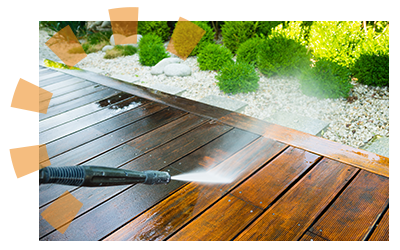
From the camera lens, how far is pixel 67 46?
6.09 meters

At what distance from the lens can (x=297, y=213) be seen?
1240mm

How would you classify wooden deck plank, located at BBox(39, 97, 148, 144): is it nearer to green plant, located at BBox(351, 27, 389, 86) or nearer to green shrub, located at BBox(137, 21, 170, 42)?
green plant, located at BBox(351, 27, 389, 86)

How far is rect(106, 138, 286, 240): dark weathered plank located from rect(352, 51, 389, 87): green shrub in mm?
2128

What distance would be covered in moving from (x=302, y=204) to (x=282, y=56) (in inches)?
102

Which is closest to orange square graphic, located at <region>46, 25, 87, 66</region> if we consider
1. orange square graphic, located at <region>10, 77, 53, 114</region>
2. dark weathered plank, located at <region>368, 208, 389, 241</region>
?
orange square graphic, located at <region>10, 77, 53, 114</region>

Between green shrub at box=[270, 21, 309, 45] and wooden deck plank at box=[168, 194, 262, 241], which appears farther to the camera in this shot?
green shrub at box=[270, 21, 309, 45]

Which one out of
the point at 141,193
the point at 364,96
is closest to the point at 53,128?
the point at 141,193

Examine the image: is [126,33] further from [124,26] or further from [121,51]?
[121,51]

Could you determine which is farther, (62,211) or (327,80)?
(327,80)

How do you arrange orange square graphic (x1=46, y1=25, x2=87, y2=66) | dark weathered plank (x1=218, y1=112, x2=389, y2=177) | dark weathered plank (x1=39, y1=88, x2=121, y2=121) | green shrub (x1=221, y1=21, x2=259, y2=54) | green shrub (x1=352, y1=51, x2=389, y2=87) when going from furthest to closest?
orange square graphic (x1=46, y1=25, x2=87, y2=66), green shrub (x1=221, y1=21, x2=259, y2=54), green shrub (x1=352, y1=51, x2=389, y2=87), dark weathered plank (x1=39, y1=88, x2=121, y2=121), dark weathered plank (x1=218, y1=112, x2=389, y2=177)

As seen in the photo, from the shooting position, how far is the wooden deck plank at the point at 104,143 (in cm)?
141

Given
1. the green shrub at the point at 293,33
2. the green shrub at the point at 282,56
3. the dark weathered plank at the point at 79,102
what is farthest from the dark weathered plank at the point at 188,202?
the green shrub at the point at 293,33

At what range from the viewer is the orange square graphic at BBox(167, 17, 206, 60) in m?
4.76

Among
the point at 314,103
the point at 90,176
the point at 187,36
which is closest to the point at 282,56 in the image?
the point at 314,103
